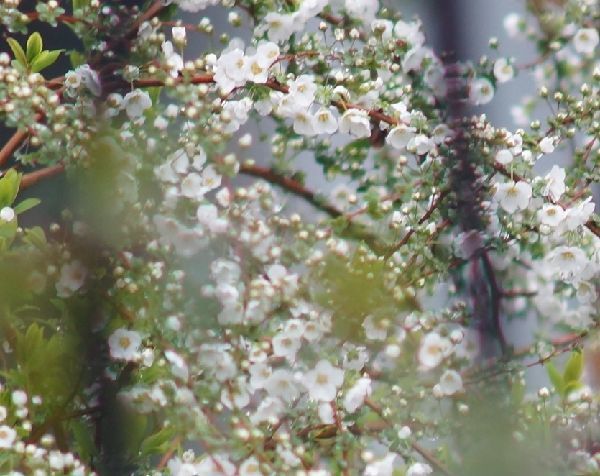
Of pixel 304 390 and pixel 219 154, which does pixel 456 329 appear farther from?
pixel 219 154

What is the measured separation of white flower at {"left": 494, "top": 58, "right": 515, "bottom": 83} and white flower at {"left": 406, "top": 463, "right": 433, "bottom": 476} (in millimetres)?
513

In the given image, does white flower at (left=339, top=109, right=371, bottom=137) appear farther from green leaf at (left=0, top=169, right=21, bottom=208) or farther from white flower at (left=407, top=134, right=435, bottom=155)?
green leaf at (left=0, top=169, right=21, bottom=208)

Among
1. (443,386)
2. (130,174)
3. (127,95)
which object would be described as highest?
(127,95)

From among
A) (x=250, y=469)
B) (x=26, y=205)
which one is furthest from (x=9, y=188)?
(x=250, y=469)

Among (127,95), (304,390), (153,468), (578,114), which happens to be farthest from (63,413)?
(578,114)

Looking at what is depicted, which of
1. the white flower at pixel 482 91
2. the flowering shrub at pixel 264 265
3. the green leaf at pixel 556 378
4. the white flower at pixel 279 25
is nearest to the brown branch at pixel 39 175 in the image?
the flowering shrub at pixel 264 265

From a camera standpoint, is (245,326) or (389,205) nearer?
(245,326)

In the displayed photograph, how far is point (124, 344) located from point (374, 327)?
283mm

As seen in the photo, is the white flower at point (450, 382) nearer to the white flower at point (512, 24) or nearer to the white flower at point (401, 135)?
the white flower at point (401, 135)

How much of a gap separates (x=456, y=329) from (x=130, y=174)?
0.41 metres

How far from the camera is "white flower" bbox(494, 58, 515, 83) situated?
1186mm

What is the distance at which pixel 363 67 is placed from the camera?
1151 millimetres

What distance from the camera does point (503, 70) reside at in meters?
1.20

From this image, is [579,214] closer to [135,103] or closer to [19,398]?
[135,103]
